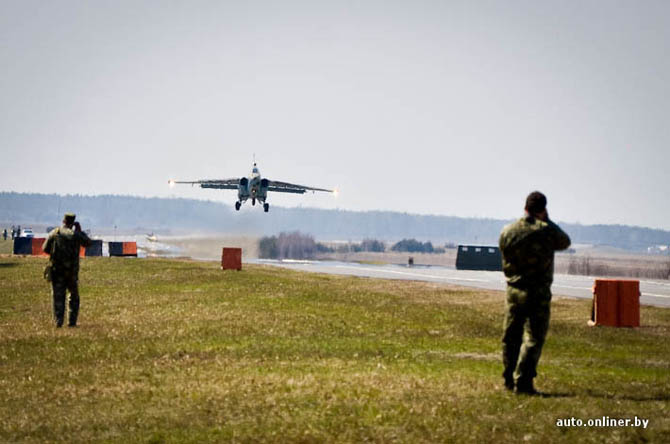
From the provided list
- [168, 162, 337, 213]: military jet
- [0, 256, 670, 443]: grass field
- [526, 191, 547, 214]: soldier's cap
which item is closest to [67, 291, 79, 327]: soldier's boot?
[0, 256, 670, 443]: grass field

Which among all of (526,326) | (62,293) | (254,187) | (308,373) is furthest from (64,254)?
(254,187)

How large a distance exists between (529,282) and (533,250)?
439 mm

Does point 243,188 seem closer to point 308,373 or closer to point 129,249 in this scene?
point 129,249

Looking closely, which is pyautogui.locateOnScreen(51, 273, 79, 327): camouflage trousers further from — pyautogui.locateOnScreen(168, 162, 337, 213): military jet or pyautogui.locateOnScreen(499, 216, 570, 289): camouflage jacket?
pyautogui.locateOnScreen(168, 162, 337, 213): military jet

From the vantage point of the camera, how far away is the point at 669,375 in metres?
14.6

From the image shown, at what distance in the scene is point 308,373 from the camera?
14.2 m

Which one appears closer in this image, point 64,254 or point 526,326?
point 526,326

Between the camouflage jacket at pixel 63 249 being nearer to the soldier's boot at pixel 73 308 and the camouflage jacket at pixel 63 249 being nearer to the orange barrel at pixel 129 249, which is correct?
the soldier's boot at pixel 73 308

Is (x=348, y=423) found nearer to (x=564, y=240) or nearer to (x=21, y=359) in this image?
(x=564, y=240)

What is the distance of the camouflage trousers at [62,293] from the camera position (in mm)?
20047

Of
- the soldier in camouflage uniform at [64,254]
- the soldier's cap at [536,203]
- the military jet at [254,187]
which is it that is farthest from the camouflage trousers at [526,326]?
the military jet at [254,187]

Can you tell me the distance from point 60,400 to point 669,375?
9750 millimetres

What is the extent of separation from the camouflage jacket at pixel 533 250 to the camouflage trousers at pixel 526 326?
14cm

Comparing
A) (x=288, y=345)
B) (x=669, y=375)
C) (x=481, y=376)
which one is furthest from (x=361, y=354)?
(x=669, y=375)
